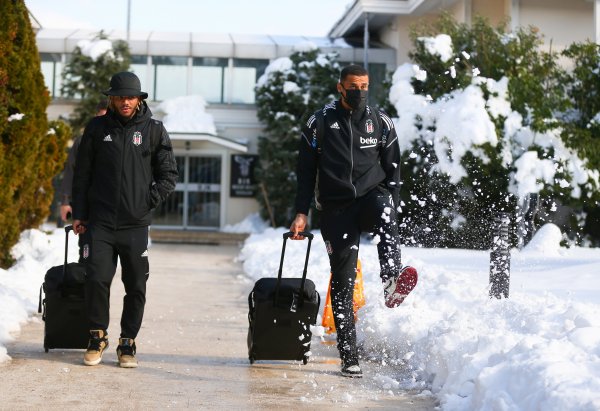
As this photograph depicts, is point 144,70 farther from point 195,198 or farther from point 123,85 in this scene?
point 123,85

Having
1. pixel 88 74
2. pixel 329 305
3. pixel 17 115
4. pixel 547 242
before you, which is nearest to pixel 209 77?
pixel 88 74

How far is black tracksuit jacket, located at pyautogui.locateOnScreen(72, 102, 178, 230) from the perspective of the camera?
21.4 feet

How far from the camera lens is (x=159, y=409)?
5293 millimetres

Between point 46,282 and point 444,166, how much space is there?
496 inches

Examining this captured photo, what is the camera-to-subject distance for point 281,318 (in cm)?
655

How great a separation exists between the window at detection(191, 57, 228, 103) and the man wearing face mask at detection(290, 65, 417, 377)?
2450 centimetres

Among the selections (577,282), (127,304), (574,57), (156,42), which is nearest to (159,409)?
(127,304)

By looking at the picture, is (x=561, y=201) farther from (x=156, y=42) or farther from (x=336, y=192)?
(x=156, y=42)

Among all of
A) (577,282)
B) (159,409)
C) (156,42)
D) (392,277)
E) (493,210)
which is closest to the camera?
(159,409)

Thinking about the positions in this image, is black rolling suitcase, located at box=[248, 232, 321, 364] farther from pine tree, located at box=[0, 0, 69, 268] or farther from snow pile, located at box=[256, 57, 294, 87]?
snow pile, located at box=[256, 57, 294, 87]

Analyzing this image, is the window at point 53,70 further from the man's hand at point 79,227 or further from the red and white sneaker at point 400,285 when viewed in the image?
the red and white sneaker at point 400,285

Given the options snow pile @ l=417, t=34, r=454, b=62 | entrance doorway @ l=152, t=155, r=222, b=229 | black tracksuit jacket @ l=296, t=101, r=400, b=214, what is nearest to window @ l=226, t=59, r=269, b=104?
entrance doorway @ l=152, t=155, r=222, b=229

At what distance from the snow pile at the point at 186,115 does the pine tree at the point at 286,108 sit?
1886 mm

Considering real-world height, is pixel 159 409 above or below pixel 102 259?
below
